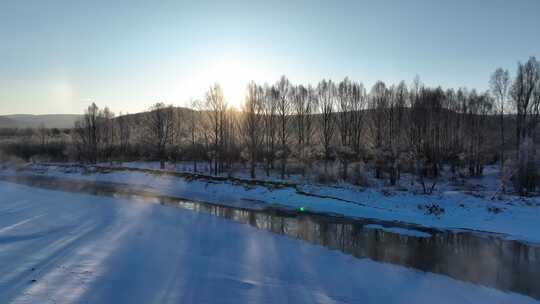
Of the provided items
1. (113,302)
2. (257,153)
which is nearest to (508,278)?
(113,302)

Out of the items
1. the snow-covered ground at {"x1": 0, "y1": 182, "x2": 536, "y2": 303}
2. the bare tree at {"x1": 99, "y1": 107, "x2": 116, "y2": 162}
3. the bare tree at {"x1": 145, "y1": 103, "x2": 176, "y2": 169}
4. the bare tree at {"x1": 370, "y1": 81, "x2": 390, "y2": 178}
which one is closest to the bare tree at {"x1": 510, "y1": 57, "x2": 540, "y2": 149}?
the bare tree at {"x1": 370, "y1": 81, "x2": 390, "y2": 178}

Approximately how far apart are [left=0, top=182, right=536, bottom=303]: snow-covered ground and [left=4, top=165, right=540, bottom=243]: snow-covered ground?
8.34 meters

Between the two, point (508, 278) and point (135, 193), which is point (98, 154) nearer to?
point (135, 193)

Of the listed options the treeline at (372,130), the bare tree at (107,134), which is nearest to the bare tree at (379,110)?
the treeline at (372,130)

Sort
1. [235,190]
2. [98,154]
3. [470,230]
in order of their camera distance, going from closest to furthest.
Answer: [470,230]
[235,190]
[98,154]

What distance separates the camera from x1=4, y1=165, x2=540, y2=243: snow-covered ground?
17688 millimetres

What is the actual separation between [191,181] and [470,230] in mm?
22644

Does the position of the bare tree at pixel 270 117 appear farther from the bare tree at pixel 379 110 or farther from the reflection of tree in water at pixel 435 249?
the reflection of tree in water at pixel 435 249

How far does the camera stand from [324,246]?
13.6 meters

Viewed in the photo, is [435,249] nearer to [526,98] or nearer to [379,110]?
[379,110]

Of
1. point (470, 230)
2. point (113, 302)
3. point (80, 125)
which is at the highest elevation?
point (80, 125)

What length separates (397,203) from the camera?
70.0 feet

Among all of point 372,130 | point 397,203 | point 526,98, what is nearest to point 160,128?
point 372,130

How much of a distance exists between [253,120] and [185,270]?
1173 inches
